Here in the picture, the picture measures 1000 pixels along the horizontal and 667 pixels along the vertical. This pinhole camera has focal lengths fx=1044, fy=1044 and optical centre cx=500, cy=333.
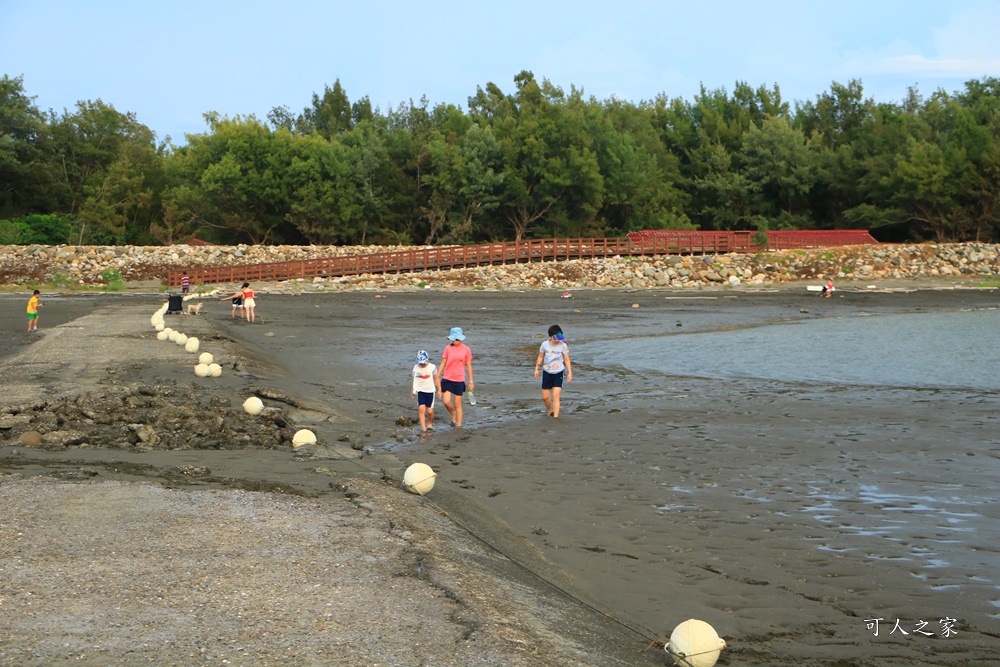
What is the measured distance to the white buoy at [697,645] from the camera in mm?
6695

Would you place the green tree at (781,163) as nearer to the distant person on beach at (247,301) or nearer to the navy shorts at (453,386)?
the distant person on beach at (247,301)

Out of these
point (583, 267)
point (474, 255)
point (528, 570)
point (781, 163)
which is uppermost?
point (781, 163)

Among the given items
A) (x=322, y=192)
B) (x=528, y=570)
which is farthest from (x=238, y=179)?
(x=528, y=570)

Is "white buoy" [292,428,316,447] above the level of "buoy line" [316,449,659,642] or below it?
above

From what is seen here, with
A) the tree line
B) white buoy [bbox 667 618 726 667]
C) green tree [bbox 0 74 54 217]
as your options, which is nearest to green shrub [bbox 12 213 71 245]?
the tree line

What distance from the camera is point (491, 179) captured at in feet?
241

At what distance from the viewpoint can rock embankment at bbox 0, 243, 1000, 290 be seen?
2440 inches

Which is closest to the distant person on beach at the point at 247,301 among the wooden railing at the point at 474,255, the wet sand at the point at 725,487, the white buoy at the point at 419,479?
the wet sand at the point at 725,487

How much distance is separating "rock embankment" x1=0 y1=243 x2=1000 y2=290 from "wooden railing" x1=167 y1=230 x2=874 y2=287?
122 cm

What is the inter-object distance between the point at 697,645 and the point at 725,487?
19.3ft

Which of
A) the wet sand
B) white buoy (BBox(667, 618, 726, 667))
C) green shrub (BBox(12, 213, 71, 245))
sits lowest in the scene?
the wet sand

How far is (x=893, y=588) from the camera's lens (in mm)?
8758

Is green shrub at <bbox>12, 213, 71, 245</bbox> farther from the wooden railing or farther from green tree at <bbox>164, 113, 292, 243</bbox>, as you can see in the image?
the wooden railing

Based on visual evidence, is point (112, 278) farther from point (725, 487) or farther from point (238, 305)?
point (725, 487)
